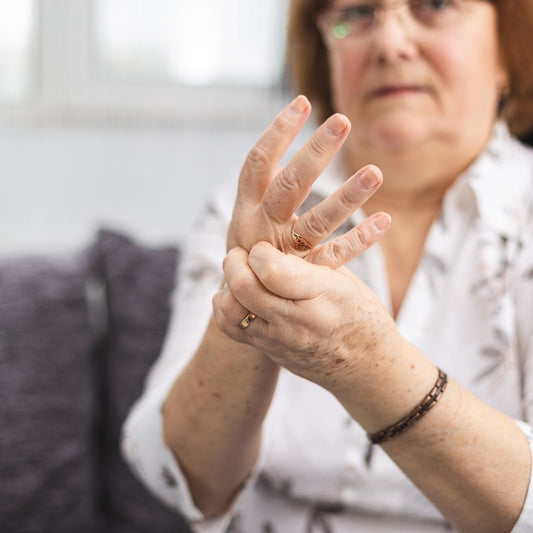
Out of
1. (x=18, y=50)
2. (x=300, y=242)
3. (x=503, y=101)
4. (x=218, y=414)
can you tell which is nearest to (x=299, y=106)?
(x=300, y=242)

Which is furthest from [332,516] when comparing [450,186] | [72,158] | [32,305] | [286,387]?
[72,158]

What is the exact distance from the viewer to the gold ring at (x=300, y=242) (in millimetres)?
699

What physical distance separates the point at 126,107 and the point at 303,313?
1.57 m

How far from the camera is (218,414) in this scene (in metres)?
0.89

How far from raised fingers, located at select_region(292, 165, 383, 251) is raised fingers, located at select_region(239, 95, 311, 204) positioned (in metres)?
0.07

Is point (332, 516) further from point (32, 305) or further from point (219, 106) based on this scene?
point (219, 106)

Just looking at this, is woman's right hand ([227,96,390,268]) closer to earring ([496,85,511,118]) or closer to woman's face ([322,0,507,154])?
woman's face ([322,0,507,154])

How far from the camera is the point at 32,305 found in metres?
1.35

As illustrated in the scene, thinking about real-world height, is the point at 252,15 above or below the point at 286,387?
above

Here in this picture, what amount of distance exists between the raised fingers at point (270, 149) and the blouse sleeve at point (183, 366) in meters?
0.34

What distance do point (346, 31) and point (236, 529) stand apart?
2.54 feet

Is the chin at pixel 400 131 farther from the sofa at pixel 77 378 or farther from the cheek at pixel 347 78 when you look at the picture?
the sofa at pixel 77 378

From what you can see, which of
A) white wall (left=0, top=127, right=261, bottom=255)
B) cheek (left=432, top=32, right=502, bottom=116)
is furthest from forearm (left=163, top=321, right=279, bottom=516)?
white wall (left=0, top=127, right=261, bottom=255)

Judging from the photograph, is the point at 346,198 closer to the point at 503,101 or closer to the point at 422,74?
the point at 422,74
